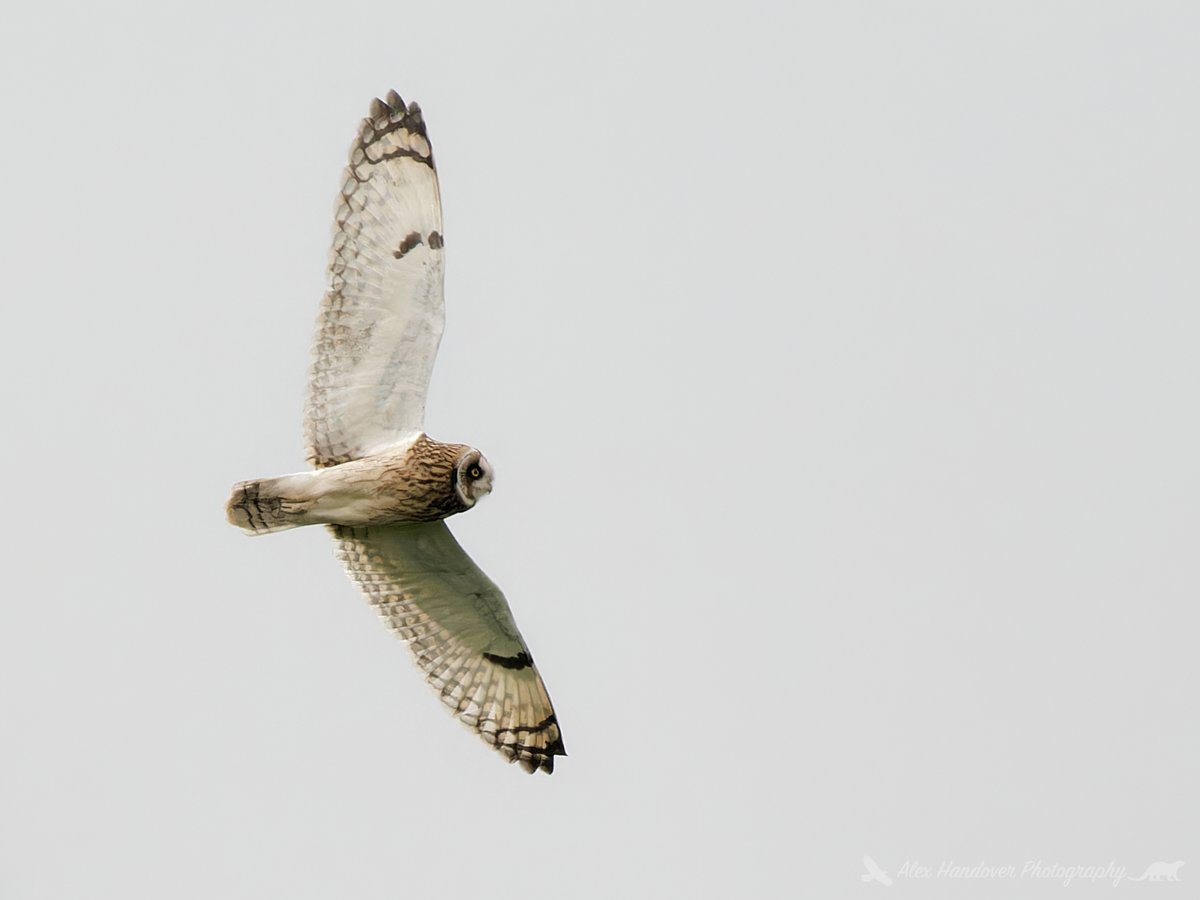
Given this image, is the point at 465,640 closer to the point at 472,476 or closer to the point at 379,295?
the point at 472,476

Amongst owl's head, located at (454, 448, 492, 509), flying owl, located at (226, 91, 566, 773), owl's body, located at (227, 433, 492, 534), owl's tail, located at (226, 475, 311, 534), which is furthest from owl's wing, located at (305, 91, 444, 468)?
owl's head, located at (454, 448, 492, 509)

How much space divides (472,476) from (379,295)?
56.2 inches

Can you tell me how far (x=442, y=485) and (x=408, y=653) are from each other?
203 cm

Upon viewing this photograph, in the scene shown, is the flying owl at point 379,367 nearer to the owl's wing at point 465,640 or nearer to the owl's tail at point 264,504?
the owl's tail at point 264,504

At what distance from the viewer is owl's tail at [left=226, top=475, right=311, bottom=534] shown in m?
14.7

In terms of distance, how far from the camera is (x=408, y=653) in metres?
16.3

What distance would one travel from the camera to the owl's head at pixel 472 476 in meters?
14.8

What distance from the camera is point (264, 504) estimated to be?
579 inches

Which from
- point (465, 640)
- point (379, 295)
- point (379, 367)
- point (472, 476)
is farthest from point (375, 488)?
point (465, 640)

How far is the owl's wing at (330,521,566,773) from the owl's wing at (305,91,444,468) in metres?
1.20

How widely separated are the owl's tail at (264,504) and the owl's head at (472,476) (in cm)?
108

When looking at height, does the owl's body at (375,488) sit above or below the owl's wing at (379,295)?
below

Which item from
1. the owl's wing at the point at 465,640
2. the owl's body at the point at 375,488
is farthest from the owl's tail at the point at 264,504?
the owl's wing at the point at 465,640

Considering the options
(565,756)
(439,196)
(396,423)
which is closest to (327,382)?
(396,423)
